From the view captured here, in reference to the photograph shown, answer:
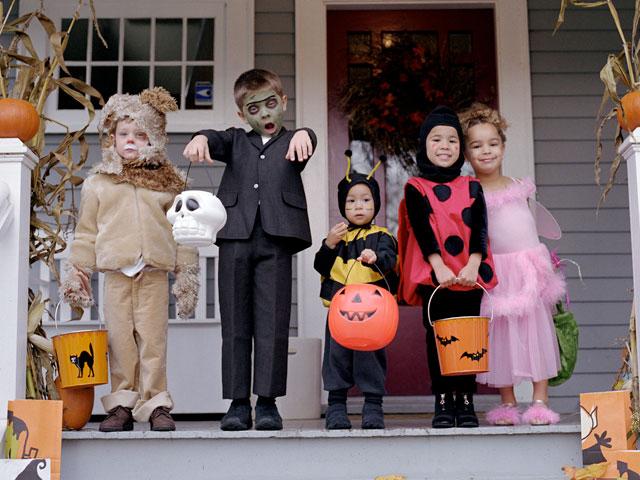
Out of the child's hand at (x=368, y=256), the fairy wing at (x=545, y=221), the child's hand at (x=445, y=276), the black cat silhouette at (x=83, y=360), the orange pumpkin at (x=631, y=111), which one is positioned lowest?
the black cat silhouette at (x=83, y=360)

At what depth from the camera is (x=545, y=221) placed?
4609 mm

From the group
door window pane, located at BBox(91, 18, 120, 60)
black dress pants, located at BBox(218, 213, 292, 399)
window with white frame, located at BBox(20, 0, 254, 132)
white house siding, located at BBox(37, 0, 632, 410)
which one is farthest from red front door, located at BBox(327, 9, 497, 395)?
black dress pants, located at BBox(218, 213, 292, 399)

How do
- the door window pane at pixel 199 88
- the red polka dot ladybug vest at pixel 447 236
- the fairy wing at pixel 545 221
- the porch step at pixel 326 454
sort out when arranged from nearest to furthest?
the porch step at pixel 326 454, the red polka dot ladybug vest at pixel 447 236, the fairy wing at pixel 545 221, the door window pane at pixel 199 88

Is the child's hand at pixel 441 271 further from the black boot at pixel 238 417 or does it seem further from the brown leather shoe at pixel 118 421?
the brown leather shoe at pixel 118 421

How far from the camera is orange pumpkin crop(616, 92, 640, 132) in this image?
12.2ft

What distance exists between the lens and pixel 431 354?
13.1ft

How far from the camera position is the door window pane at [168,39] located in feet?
20.0

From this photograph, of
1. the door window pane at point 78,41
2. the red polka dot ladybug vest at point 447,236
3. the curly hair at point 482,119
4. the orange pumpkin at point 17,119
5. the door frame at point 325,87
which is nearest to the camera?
the orange pumpkin at point 17,119

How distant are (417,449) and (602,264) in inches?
104

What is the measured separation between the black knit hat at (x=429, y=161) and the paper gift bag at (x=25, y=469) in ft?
6.55

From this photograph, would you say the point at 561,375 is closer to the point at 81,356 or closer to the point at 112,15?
the point at 81,356

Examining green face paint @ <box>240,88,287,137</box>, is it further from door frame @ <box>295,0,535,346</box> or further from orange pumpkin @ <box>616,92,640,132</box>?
door frame @ <box>295,0,535,346</box>

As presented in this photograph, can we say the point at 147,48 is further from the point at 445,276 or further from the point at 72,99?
the point at 445,276

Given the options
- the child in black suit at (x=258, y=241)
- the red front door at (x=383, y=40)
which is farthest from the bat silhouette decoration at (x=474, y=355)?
the red front door at (x=383, y=40)
